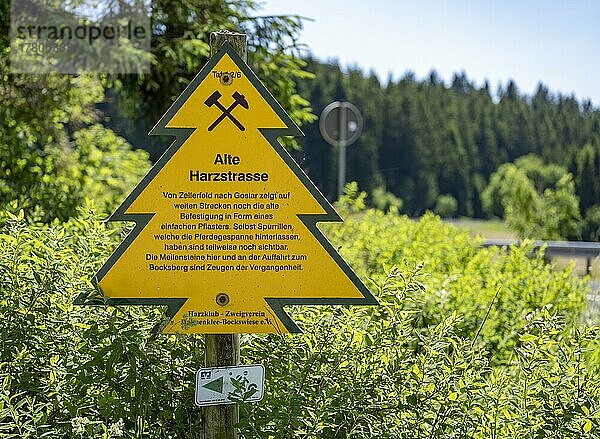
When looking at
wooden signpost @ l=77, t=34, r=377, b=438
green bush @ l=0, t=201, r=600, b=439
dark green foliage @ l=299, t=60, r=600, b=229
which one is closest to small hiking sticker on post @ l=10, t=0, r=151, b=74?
green bush @ l=0, t=201, r=600, b=439

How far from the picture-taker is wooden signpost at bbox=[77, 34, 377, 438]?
2.97 m

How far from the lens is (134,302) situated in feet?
9.81

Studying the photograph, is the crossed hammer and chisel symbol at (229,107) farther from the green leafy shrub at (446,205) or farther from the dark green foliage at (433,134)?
the green leafy shrub at (446,205)

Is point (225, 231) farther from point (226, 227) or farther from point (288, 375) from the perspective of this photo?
point (288, 375)

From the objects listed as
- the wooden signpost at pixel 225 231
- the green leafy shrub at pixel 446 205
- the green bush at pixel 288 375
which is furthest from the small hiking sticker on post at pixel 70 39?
the green leafy shrub at pixel 446 205

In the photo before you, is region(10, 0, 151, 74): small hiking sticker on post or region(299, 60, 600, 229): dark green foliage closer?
region(10, 0, 151, 74): small hiking sticker on post

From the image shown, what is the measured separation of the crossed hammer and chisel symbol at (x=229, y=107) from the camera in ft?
9.96

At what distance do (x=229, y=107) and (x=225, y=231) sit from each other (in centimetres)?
43

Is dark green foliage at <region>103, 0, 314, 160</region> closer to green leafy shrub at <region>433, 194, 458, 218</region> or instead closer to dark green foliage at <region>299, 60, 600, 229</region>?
dark green foliage at <region>299, 60, 600, 229</region>

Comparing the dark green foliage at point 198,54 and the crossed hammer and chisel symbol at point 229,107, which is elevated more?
the dark green foliage at point 198,54

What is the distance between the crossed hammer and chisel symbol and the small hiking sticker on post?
5.33m

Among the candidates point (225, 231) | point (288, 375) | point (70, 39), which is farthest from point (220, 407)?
point (70, 39)

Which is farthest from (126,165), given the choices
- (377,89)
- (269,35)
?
(377,89)

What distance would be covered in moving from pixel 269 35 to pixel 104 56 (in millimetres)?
1766
